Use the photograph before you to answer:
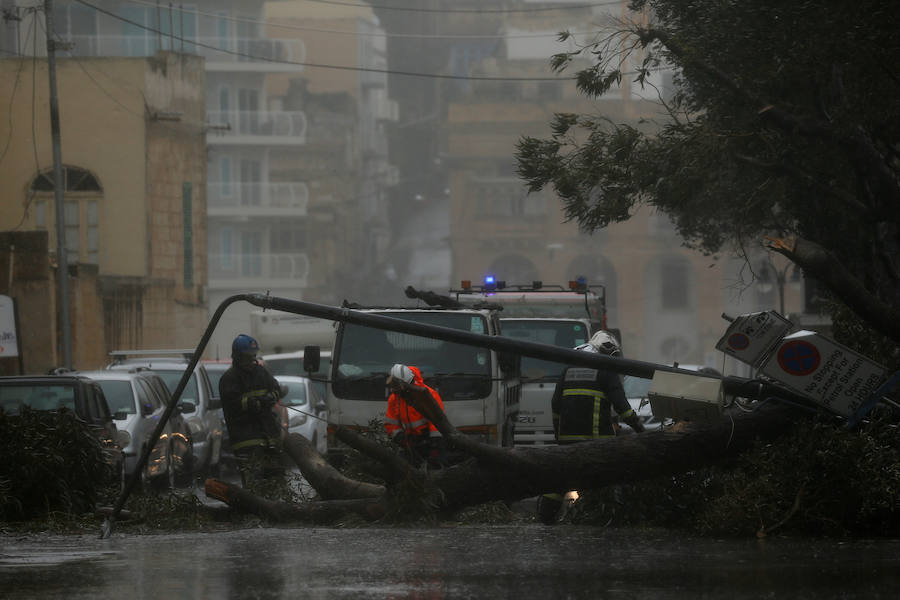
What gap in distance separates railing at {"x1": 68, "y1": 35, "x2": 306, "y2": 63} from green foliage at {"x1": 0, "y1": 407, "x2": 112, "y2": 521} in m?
31.7

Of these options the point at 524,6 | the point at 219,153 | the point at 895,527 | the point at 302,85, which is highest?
the point at 524,6

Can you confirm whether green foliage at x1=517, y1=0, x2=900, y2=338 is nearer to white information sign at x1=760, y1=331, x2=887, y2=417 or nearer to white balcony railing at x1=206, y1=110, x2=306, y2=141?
white information sign at x1=760, y1=331, x2=887, y2=417

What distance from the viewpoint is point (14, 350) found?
77.8ft

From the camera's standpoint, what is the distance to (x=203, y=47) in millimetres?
63031

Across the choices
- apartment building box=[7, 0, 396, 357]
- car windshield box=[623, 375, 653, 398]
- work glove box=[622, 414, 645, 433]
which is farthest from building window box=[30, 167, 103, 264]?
work glove box=[622, 414, 645, 433]

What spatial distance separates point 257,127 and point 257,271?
22.4 ft

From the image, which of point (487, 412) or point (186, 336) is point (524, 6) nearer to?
point (186, 336)

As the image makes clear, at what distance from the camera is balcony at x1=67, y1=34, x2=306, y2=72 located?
55.3 metres

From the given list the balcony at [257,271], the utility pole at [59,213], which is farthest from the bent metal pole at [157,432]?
the balcony at [257,271]

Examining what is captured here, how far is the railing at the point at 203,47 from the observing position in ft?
180

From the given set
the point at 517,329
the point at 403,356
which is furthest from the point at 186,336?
the point at 403,356

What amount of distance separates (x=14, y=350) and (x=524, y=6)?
231 ft

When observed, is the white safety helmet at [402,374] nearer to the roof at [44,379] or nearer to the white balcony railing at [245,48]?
the roof at [44,379]

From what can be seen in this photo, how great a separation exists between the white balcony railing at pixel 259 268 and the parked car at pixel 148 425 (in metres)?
48.0
